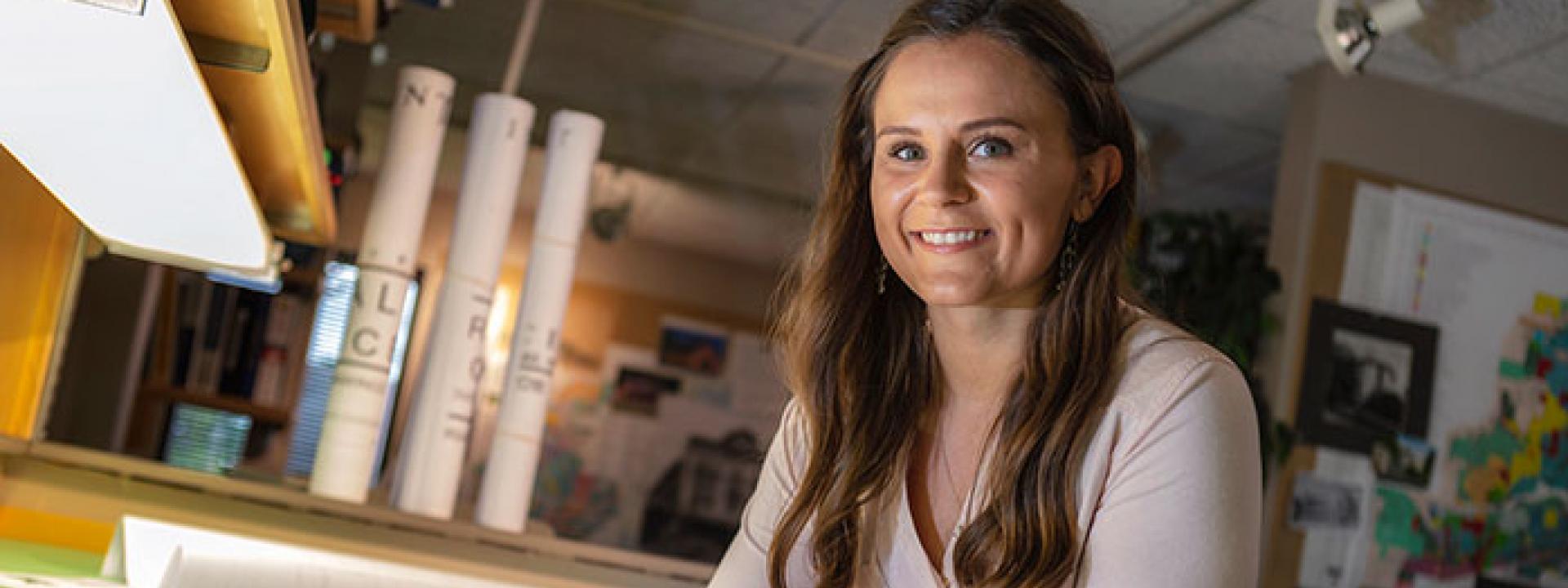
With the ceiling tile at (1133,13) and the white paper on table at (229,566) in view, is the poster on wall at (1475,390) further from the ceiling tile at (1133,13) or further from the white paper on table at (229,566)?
the white paper on table at (229,566)

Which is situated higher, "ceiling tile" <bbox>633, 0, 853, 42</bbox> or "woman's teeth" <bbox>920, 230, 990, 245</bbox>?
"ceiling tile" <bbox>633, 0, 853, 42</bbox>

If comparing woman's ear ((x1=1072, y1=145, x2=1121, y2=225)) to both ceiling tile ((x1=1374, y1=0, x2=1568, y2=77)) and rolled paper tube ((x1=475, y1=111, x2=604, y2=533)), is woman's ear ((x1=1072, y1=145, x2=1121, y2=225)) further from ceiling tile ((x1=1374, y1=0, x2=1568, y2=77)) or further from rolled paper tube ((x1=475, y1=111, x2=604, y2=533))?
ceiling tile ((x1=1374, y1=0, x2=1568, y2=77))

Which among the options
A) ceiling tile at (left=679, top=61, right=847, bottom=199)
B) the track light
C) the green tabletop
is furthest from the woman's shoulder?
ceiling tile at (left=679, top=61, right=847, bottom=199)

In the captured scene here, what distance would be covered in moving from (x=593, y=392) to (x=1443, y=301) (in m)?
4.74

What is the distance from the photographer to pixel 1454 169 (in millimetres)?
4465

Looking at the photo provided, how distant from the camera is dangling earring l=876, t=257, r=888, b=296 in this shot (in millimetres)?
1520

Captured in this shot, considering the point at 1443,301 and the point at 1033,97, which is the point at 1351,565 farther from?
the point at 1033,97

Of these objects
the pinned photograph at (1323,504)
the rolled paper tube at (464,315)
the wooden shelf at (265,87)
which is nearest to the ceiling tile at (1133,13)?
the pinned photograph at (1323,504)

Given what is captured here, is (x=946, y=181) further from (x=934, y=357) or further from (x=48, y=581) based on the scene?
(x=48, y=581)

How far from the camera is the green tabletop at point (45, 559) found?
1751 millimetres

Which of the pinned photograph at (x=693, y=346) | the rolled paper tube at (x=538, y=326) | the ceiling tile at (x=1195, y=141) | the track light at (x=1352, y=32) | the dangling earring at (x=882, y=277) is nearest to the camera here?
the dangling earring at (x=882, y=277)

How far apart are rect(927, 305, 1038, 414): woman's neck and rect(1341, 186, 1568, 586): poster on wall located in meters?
3.16

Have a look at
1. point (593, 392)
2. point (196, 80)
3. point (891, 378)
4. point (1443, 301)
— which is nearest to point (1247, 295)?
point (1443, 301)

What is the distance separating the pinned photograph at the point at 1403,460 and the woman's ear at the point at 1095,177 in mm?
3157
